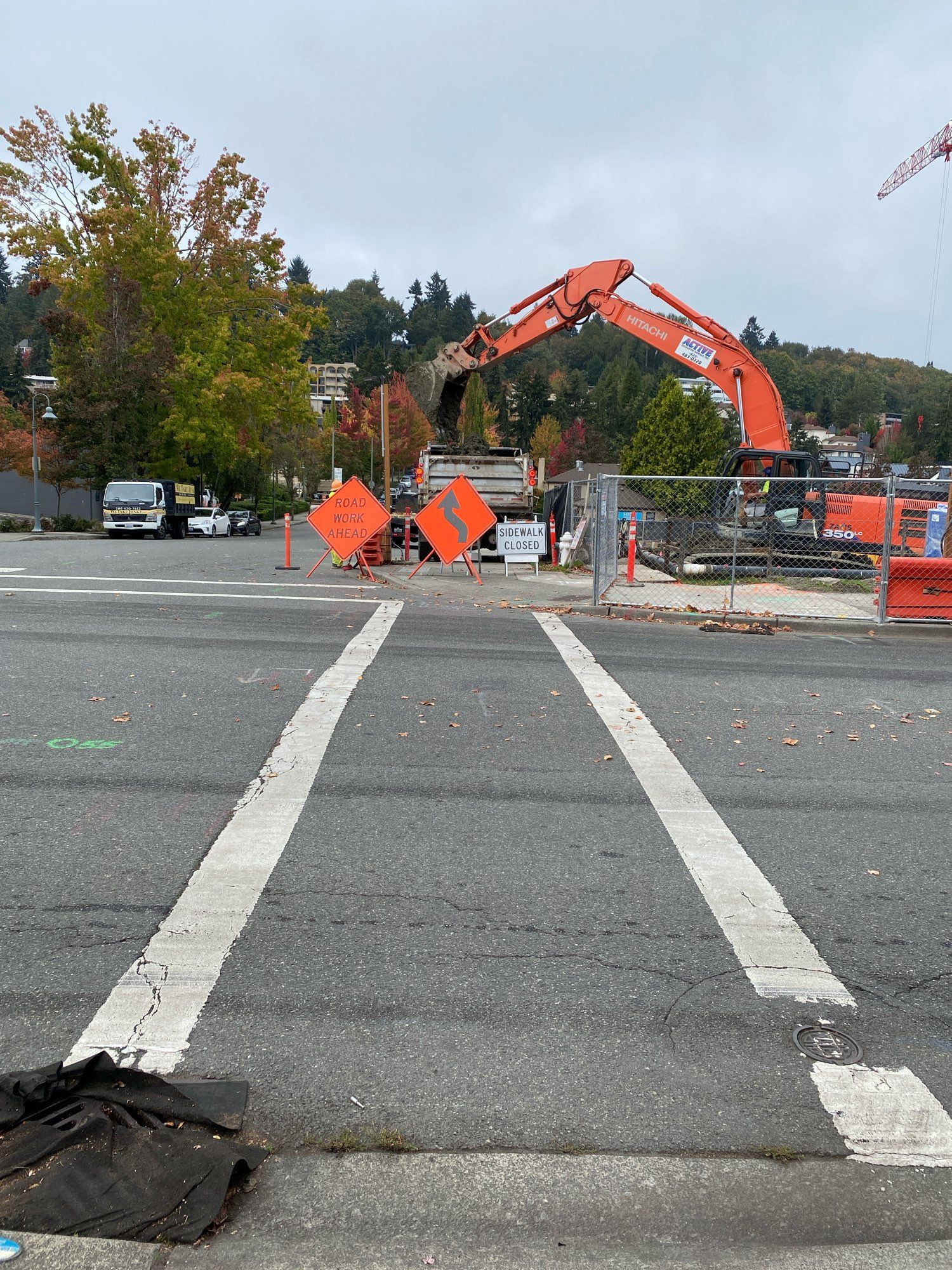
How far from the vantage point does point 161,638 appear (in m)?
10.5

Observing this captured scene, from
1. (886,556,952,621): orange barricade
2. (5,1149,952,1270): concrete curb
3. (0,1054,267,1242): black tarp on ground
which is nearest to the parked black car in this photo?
(886,556,952,621): orange barricade

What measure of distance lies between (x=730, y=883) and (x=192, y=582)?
13.8 meters

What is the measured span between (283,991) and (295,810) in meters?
1.90

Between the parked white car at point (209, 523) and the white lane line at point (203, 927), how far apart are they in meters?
35.3

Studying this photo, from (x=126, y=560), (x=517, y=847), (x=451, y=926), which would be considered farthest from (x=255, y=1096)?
(x=126, y=560)

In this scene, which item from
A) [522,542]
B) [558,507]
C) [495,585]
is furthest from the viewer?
[558,507]

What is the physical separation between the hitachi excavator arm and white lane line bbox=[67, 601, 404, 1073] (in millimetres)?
16791

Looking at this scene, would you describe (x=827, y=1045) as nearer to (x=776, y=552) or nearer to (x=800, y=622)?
(x=800, y=622)

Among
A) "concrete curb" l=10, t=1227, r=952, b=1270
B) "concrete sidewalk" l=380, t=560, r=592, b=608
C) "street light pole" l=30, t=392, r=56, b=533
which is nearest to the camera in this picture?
"concrete curb" l=10, t=1227, r=952, b=1270

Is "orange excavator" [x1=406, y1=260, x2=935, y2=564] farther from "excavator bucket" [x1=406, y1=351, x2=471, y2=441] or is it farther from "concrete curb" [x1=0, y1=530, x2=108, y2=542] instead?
"concrete curb" [x1=0, y1=530, x2=108, y2=542]

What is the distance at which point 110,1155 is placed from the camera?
8.68 ft

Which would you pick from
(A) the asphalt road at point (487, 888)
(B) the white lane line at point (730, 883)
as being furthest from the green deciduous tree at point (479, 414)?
(B) the white lane line at point (730, 883)

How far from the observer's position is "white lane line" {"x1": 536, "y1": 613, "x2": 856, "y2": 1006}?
378cm

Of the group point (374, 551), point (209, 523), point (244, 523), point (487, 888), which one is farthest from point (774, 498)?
point (244, 523)
